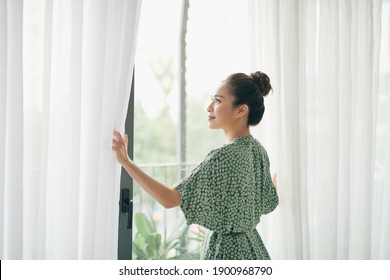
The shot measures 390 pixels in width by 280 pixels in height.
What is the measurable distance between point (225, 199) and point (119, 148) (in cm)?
46

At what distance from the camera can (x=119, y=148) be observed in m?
1.67

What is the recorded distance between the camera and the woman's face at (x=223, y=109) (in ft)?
5.72

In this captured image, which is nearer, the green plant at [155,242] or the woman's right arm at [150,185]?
the woman's right arm at [150,185]

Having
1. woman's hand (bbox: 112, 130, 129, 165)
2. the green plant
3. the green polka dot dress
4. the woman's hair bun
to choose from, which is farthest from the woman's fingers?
the green plant

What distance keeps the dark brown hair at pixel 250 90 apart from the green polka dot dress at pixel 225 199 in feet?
0.54

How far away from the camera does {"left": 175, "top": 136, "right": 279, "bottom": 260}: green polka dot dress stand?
1.62m
